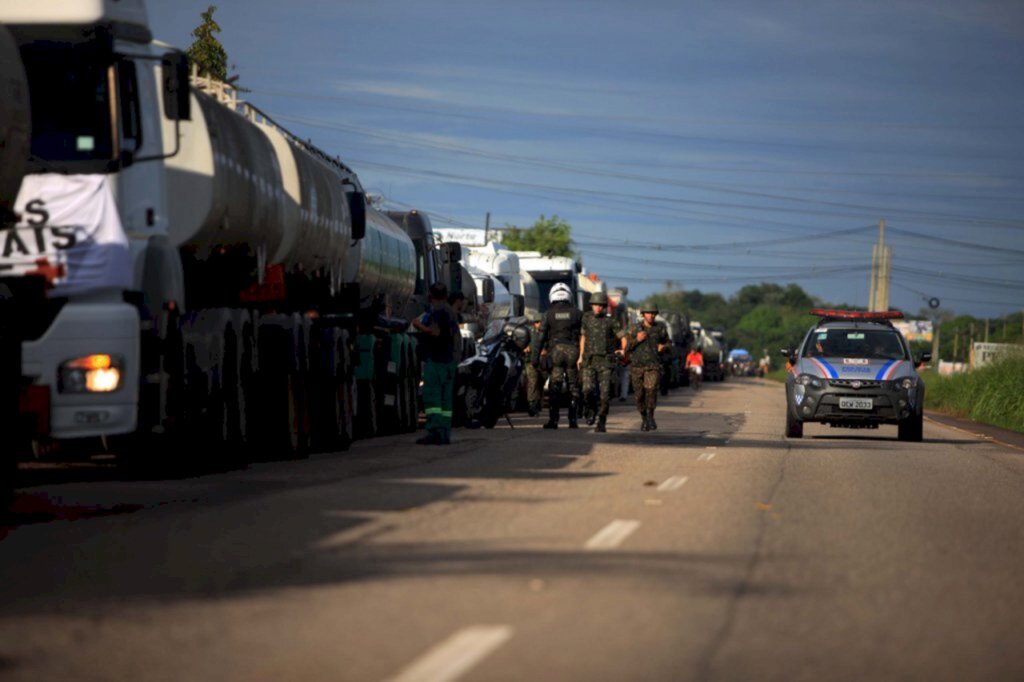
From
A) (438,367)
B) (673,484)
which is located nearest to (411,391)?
(438,367)

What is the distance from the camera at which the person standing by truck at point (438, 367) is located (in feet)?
69.4

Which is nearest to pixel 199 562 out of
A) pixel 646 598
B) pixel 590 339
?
pixel 646 598

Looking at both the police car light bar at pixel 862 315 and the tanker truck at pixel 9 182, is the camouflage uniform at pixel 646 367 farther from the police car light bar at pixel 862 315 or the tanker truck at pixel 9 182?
the tanker truck at pixel 9 182

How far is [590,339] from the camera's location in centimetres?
2602

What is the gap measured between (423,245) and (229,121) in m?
13.5

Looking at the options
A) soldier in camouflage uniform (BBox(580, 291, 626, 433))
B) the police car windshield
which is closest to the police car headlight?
the police car windshield

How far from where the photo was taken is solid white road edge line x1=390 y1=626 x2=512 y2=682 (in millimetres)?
6152

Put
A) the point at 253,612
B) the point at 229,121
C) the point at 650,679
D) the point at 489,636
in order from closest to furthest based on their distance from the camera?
1. the point at 650,679
2. the point at 489,636
3. the point at 253,612
4. the point at 229,121

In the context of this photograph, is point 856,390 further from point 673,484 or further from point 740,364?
point 740,364

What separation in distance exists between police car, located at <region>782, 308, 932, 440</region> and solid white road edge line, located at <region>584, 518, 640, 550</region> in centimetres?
1515

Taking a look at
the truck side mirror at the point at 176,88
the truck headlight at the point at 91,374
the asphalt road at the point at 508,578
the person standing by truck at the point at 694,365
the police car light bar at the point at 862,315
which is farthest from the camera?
the person standing by truck at the point at 694,365

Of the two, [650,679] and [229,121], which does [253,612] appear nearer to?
[650,679]

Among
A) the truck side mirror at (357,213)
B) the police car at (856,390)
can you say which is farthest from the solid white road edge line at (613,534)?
the police car at (856,390)

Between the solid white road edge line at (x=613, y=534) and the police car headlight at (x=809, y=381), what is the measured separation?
15542 mm
